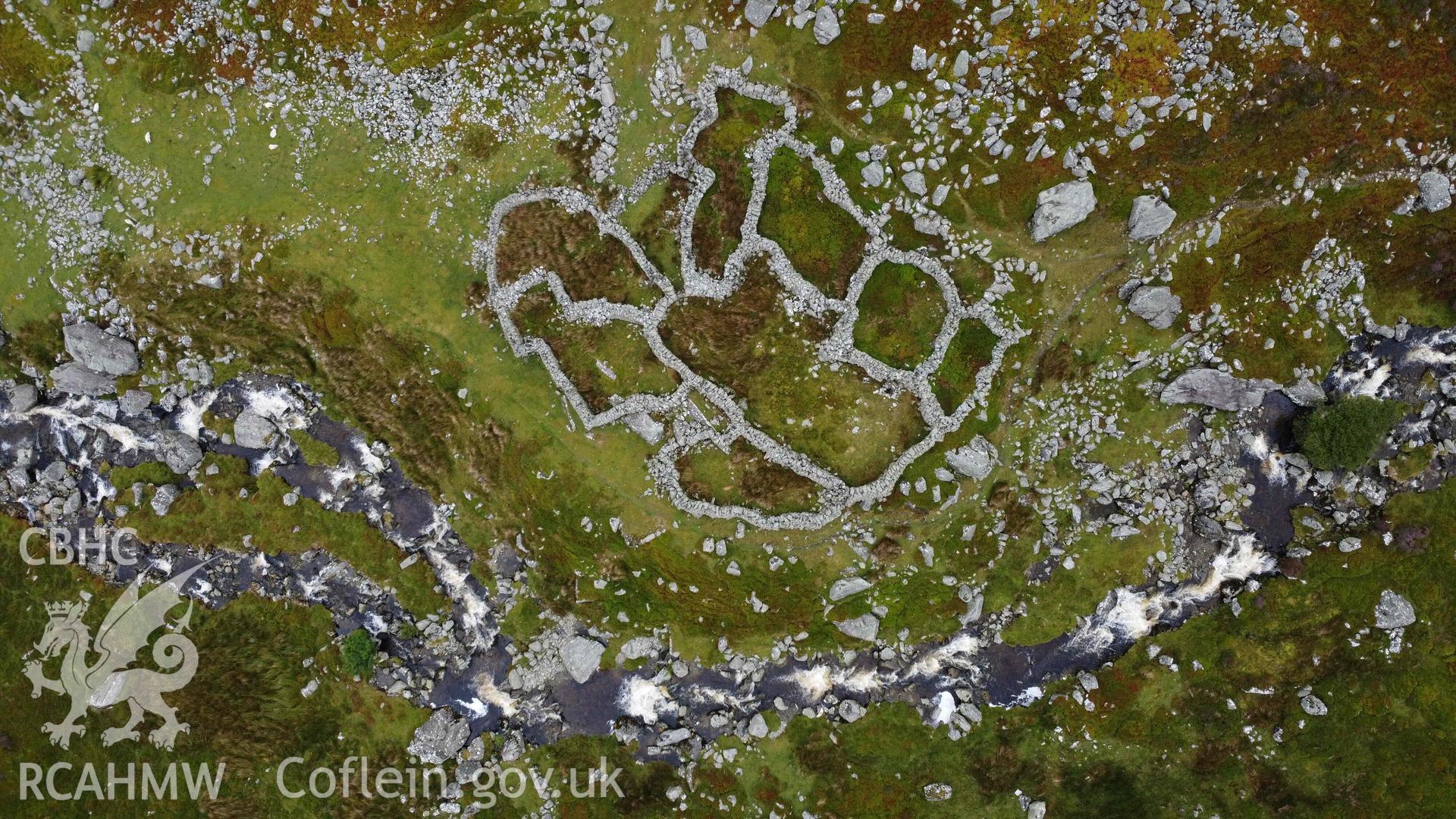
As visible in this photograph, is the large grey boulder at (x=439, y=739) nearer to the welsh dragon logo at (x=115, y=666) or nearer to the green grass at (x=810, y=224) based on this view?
the welsh dragon logo at (x=115, y=666)

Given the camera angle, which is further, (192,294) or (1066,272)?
(192,294)

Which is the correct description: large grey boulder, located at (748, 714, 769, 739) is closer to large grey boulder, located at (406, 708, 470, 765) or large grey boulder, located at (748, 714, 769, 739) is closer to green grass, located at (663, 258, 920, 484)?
green grass, located at (663, 258, 920, 484)

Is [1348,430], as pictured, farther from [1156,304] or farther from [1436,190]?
[1436,190]

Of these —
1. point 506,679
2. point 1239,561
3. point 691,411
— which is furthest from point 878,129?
point 506,679

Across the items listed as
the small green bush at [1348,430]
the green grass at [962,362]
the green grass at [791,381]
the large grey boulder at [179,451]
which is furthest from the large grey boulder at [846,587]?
the large grey boulder at [179,451]

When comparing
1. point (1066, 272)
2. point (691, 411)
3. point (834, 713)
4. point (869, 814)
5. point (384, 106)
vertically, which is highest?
point (384, 106)

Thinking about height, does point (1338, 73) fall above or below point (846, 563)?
above

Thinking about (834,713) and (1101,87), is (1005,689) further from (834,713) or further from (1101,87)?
(1101,87)
